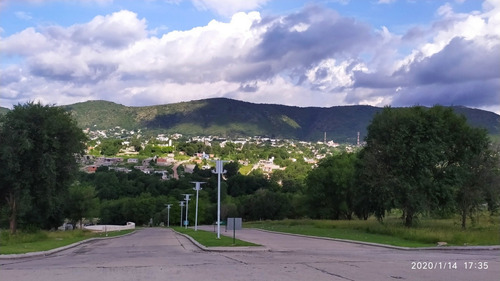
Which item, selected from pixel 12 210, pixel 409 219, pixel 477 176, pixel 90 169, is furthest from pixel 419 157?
pixel 90 169

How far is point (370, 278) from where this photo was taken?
13156 millimetres

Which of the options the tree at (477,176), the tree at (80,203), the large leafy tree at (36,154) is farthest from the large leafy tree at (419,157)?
the tree at (80,203)

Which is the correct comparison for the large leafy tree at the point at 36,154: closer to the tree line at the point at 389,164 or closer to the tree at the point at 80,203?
the tree line at the point at 389,164

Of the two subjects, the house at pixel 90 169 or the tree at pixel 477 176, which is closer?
the tree at pixel 477 176

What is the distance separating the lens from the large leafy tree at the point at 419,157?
42.5m

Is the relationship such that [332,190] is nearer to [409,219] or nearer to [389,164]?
[389,164]

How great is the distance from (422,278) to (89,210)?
206 ft

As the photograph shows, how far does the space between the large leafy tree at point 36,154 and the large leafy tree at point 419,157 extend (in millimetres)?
25259

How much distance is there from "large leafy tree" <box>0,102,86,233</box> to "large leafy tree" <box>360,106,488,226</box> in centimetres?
2526

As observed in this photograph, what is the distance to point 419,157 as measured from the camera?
4244 centimetres

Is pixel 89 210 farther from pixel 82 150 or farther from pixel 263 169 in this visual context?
pixel 263 169

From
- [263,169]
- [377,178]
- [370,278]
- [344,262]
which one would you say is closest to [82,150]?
[377,178]

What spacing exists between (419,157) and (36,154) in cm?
3080

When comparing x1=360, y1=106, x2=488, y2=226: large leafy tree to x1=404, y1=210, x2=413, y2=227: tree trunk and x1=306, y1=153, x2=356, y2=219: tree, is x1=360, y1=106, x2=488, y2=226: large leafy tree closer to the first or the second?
x1=404, y1=210, x2=413, y2=227: tree trunk
